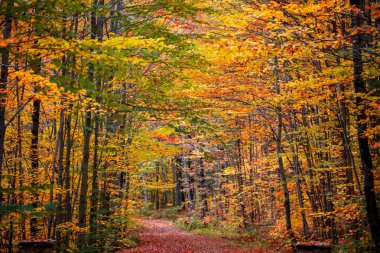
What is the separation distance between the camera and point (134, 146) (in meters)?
13.4

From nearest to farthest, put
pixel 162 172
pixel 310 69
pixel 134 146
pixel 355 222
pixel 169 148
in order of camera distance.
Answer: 1. pixel 355 222
2. pixel 310 69
3. pixel 134 146
4. pixel 169 148
5. pixel 162 172

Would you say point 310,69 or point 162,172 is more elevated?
point 310,69

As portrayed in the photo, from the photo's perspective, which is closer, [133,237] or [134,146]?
[134,146]

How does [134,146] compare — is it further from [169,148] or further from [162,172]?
[162,172]

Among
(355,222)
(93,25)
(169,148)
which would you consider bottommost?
(355,222)

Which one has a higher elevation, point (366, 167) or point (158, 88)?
point (158, 88)

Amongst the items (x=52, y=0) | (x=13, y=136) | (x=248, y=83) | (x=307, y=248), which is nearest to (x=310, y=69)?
(x=248, y=83)

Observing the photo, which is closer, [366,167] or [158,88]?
[366,167]

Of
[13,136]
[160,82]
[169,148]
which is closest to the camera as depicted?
[160,82]

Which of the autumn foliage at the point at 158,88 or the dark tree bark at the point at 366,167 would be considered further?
the dark tree bark at the point at 366,167

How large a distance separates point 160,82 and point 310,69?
5.74 meters

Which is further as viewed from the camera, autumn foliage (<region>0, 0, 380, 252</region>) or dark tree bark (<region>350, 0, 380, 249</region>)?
dark tree bark (<region>350, 0, 380, 249</region>)

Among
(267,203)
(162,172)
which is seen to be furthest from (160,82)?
Result: (162,172)

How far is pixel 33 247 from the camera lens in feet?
23.5
